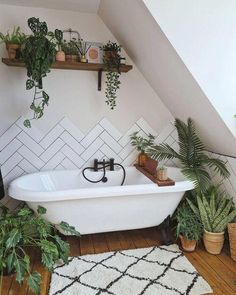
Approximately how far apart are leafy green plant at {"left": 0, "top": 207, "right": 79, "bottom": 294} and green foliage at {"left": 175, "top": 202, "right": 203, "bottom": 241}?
101cm

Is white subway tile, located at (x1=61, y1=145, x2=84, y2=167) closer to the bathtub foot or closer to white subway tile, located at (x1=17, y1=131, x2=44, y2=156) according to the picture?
white subway tile, located at (x1=17, y1=131, x2=44, y2=156)

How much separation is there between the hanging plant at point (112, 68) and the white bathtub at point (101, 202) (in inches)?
40.6

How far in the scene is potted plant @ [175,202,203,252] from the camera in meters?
2.22

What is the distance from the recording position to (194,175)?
235 cm

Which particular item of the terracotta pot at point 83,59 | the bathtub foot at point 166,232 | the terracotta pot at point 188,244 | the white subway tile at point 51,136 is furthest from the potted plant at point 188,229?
the terracotta pot at point 83,59

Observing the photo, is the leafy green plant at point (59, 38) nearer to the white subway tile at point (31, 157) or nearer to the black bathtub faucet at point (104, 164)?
the white subway tile at point (31, 157)

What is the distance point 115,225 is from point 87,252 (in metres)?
0.37

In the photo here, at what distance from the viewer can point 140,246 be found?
2346mm

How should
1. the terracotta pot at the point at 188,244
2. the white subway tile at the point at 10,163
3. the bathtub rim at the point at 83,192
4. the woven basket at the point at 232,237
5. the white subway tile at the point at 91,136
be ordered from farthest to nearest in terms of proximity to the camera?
the white subway tile at the point at 91,136 < the white subway tile at the point at 10,163 < the terracotta pot at the point at 188,244 < the woven basket at the point at 232,237 < the bathtub rim at the point at 83,192

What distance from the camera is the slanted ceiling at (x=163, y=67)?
1.92 meters

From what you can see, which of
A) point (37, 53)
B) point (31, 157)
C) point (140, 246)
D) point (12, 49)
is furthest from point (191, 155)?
point (12, 49)

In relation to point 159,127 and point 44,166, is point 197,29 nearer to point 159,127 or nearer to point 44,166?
point 159,127

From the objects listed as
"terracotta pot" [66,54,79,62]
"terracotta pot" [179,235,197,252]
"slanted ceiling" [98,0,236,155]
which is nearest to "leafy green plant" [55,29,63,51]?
"terracotta pot" [66,54,79,62]

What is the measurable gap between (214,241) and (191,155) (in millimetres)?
885
